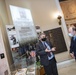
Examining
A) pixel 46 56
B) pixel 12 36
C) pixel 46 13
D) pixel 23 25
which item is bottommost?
pixel 46 56

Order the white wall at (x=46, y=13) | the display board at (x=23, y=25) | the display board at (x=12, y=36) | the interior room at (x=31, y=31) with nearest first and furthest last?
the interior room at (x=31, y=31)
the display board at (x=12, y=36)
the display board at (x=23, y=25)
the white wall at (x=46, y=13)

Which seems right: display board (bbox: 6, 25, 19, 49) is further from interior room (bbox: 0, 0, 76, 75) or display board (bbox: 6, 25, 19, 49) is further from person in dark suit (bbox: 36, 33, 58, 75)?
person in dark suit (bbox: 36, 33, 58, 75)

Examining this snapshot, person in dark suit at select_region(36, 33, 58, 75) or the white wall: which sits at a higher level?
the white wall

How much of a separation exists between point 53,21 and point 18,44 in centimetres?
217

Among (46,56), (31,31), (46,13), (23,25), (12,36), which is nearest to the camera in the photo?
(46,56)

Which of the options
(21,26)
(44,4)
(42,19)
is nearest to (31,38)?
(21,26)

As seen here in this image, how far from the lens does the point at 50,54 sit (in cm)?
409

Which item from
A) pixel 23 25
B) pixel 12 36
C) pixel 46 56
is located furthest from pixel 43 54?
pixel 23 25

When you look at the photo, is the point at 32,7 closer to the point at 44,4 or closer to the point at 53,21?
the point at 44,4

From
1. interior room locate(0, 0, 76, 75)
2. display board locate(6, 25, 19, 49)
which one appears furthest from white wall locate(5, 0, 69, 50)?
display board locate(6, 25, 19, 49)

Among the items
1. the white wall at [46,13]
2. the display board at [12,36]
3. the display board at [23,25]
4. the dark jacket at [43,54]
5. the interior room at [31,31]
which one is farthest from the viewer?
the white wall at [46,13]

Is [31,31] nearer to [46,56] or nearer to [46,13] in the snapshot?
[46,13]

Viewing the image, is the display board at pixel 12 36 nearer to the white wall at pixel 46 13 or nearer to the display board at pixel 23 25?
the display board at pixel 23 25

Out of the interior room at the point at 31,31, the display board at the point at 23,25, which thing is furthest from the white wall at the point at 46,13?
the display board at the point at 23,25
